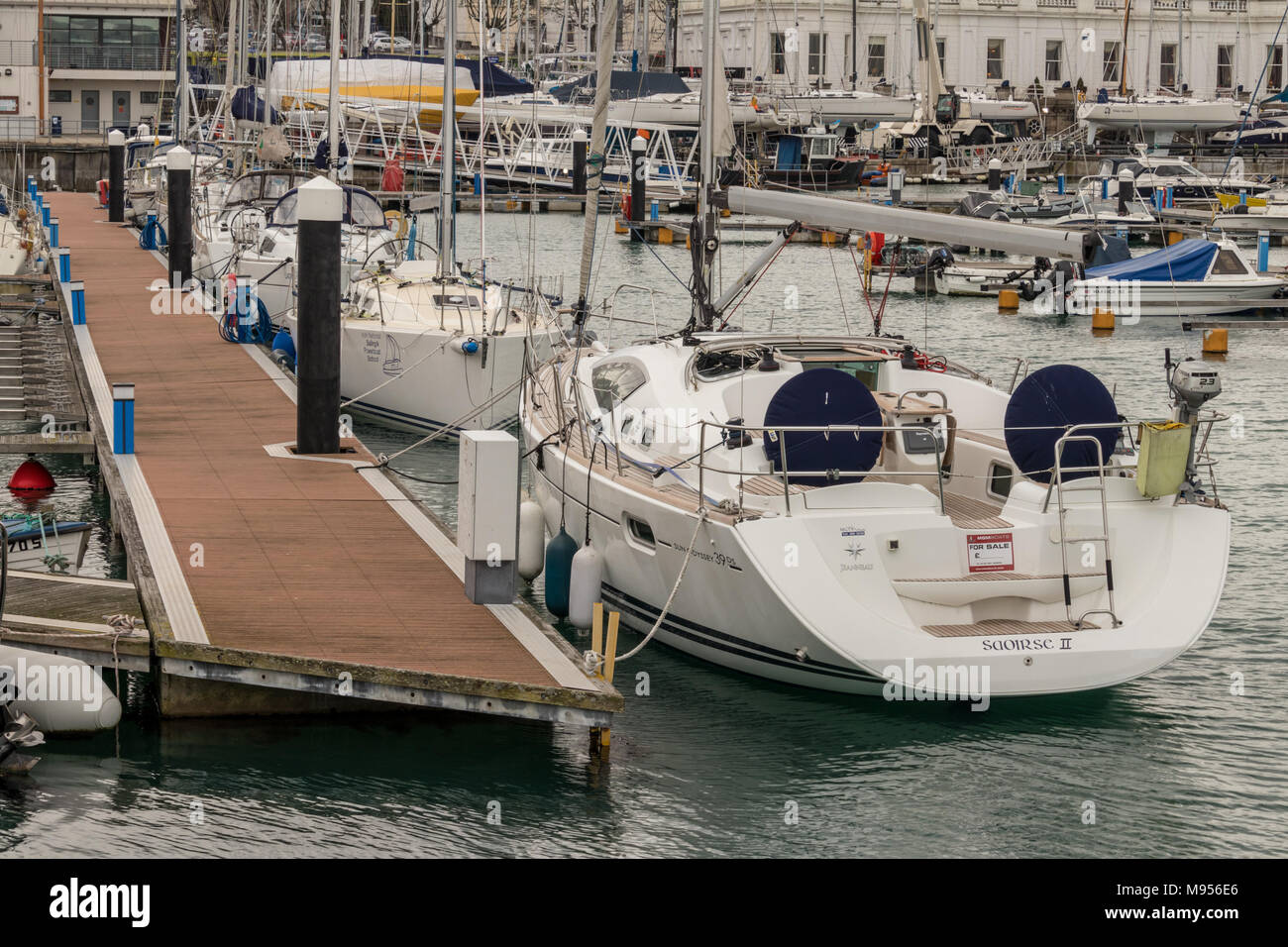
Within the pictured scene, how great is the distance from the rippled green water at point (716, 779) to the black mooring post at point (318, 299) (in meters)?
4.37

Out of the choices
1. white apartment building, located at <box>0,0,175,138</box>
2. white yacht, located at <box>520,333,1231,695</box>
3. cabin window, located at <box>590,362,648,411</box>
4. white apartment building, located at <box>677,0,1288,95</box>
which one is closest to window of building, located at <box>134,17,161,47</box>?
white apartment building, located at <box>0,0,175,138</box>

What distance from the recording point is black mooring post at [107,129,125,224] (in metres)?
39.8

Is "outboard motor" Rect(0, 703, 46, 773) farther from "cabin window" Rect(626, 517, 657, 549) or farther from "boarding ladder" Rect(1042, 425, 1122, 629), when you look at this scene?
"boarding ladder" Rect(1042, 425, 1122, 629)

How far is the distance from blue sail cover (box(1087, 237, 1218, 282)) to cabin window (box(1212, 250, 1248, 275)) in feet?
0.75

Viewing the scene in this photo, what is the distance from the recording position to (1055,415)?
12.4m

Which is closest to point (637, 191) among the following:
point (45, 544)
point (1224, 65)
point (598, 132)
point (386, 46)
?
point (598, 132)

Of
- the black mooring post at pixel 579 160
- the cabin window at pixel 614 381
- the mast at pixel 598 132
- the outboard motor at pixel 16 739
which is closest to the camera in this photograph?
the outboard motor at pixel 16 739

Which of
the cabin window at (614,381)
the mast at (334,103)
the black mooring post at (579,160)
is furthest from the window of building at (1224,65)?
the cabin window at (614,381)

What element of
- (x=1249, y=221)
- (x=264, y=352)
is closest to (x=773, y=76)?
(x=1249, y=221)

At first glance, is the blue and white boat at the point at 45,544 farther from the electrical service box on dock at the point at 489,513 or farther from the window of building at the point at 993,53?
the window of building at the point at 993,53

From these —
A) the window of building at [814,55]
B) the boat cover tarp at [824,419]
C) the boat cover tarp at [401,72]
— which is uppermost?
the window of building at [814,55]

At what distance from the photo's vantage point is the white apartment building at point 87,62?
66.5 meters
